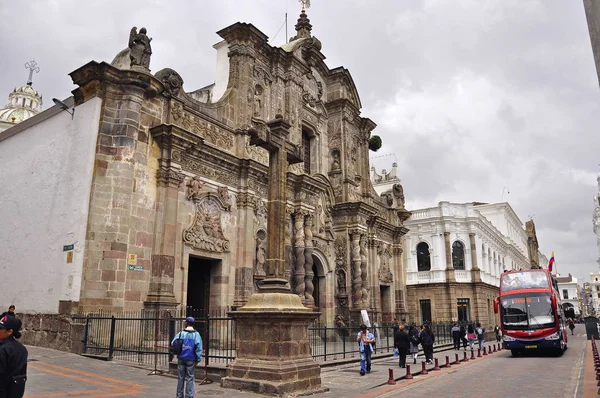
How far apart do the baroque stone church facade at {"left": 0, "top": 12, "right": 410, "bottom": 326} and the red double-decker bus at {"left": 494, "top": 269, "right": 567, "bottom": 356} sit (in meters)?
7.55

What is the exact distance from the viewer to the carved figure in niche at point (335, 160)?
25844mm

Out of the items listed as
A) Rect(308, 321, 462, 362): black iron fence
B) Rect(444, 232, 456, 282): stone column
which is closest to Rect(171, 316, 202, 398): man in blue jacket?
Rect(308, 321, 462, 362): black iron fence

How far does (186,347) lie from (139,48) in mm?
10730

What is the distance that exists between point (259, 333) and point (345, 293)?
15137mm

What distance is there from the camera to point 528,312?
18234mm

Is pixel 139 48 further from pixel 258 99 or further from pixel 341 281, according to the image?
pixel 341 281

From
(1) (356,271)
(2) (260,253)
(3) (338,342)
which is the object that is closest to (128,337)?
(2) (260,253)

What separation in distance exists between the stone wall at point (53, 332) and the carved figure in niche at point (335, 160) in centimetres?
1630

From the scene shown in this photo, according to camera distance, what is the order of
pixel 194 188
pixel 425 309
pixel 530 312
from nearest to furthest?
pixel 194 188 < pixel 530 312 < pixel 425 309

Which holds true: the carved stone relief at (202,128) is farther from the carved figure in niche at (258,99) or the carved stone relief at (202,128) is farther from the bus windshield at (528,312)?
the bus windshield at (528,312)

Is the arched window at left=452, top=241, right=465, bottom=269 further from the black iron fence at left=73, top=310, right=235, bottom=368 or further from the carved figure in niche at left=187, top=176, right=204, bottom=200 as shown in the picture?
the black iron fence at left=73, top=310, right=235, bottom=368

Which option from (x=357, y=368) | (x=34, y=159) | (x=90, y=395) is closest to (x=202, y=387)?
(x=90, y=395)

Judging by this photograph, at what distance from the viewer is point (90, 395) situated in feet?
25.5

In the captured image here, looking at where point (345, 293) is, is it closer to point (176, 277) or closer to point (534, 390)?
point (176, 277)
